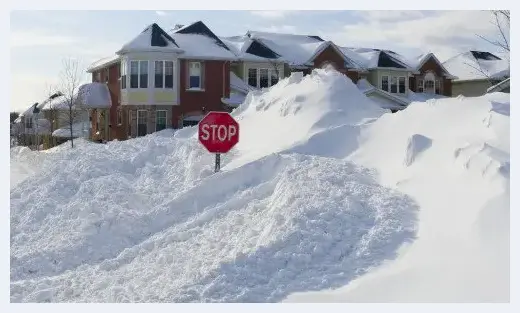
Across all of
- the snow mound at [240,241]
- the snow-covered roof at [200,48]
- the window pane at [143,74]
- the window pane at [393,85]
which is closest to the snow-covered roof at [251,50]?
the snow-covered roof at [200,48]

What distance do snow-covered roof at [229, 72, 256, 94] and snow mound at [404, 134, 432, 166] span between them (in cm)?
1821

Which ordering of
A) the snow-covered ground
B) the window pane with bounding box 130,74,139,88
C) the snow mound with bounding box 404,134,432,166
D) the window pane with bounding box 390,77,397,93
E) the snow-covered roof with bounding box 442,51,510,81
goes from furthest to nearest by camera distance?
the snow-covered roof with bounding box 442,51,510,81
the window pane with bounding box 390,77,397,93
the window pane with bounding box 130,74,139,88
the snow mound with bounding box 404,134,432,166
the snow-covered ground

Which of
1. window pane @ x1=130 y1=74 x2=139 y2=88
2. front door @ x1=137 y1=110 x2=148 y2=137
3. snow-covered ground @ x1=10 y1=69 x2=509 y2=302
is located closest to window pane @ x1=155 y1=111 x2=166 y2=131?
front door @ x1=137 y1=110 x2=148 y2=137

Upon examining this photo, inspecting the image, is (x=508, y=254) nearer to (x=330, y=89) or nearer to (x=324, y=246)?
(x=324, y=246)

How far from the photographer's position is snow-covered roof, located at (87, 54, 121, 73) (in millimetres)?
29144

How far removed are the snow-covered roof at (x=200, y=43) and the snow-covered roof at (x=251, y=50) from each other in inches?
33.7

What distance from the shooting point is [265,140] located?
14656 millimetres

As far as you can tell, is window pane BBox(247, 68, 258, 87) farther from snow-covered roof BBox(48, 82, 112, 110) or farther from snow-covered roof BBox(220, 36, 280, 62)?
snow-covered roof BBox(48, 82, 112, 110)

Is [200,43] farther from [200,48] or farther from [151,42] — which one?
[151,42]

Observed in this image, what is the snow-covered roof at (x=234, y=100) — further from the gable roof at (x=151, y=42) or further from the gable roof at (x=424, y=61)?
the gable roof at (x=424, y=61)

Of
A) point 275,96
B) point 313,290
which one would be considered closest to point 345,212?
point 313,290

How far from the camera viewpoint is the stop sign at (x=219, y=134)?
12.3 metres

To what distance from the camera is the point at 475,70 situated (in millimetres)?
37250

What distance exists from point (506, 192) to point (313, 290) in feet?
10.6
